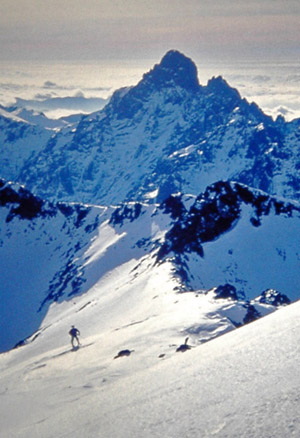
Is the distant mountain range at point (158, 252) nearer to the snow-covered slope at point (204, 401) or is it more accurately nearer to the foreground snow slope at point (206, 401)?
the snow-covered slope at point (204, 401)

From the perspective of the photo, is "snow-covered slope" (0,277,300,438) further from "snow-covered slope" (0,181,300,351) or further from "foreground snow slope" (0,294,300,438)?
"snow-covered slope" (0,181,300,351)

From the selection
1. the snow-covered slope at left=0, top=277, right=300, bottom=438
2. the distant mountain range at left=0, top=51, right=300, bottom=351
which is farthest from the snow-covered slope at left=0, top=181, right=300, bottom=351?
the snow-covered slope at left=0, top=277, right=300, bottom=438

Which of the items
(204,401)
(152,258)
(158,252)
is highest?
(204,401)

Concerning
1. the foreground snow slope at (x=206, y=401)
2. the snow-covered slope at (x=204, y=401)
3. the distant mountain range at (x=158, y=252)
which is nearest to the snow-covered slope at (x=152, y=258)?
the distant mountain range at (x=158, y=252)

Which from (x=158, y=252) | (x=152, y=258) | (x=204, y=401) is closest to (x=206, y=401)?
(x=204, y=401)

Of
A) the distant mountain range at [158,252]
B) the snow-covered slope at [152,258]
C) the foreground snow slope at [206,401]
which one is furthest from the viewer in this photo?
the distant mountain range at [158,252]

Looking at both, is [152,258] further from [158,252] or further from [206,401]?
[206,401]

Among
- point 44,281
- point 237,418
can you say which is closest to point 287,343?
point 237,418

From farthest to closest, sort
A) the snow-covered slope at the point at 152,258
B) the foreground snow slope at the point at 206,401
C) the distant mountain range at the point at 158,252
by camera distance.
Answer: the distant mountain range at the point at 158,252, the snow-covered slope at the point at 152,258, the foreground snow slope at the point at 206,401
